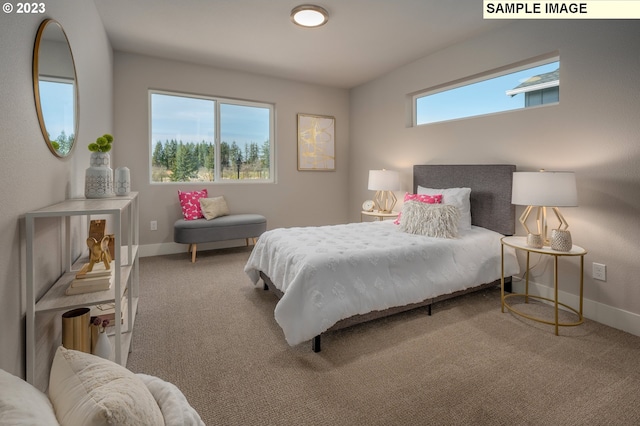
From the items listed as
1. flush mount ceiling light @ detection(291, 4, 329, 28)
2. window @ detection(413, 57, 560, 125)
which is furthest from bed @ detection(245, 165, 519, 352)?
flush mount ceiling light @ detection(291, 4, 329, 28)

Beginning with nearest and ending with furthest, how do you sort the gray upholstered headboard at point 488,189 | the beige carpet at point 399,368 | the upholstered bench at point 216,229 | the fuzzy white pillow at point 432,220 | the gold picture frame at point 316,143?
the beige carpet at point 399,368 < the fuzzy white pillow at point 432,220 < the gray upholstered headboard at point 488,189 < the upholstered bench at point 216,229 < the gold picture frame at point 316,143

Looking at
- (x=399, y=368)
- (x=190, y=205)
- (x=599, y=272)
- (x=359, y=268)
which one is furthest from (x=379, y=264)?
(x=190, y=205)

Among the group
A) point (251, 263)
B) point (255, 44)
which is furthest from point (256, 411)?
point (255, 44)

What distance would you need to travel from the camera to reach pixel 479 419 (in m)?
1.47

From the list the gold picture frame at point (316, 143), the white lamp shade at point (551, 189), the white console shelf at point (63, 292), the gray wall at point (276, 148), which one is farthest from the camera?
the gold picture frame at point (316, 143)

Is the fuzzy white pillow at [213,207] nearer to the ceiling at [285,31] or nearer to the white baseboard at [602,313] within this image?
the ceiling at [285,31]

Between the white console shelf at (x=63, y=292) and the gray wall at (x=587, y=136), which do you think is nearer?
the white console shelf at (x=63, y=292)

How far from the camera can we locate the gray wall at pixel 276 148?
4.11 m

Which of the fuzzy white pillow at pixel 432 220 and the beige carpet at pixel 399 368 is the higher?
the fuzzy white pillow at pixel 432 220

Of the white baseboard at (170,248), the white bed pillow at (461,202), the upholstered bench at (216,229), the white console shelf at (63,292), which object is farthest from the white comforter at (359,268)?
the white baseboard at (170,248)

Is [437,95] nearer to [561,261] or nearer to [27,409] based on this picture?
[561,261]

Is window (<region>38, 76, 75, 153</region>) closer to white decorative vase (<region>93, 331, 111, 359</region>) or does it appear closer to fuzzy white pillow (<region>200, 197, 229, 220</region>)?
white decorative vase (<region>93, 331, 111, 359</region>)

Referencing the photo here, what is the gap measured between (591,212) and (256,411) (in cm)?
289

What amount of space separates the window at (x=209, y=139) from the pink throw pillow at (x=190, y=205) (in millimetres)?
373
